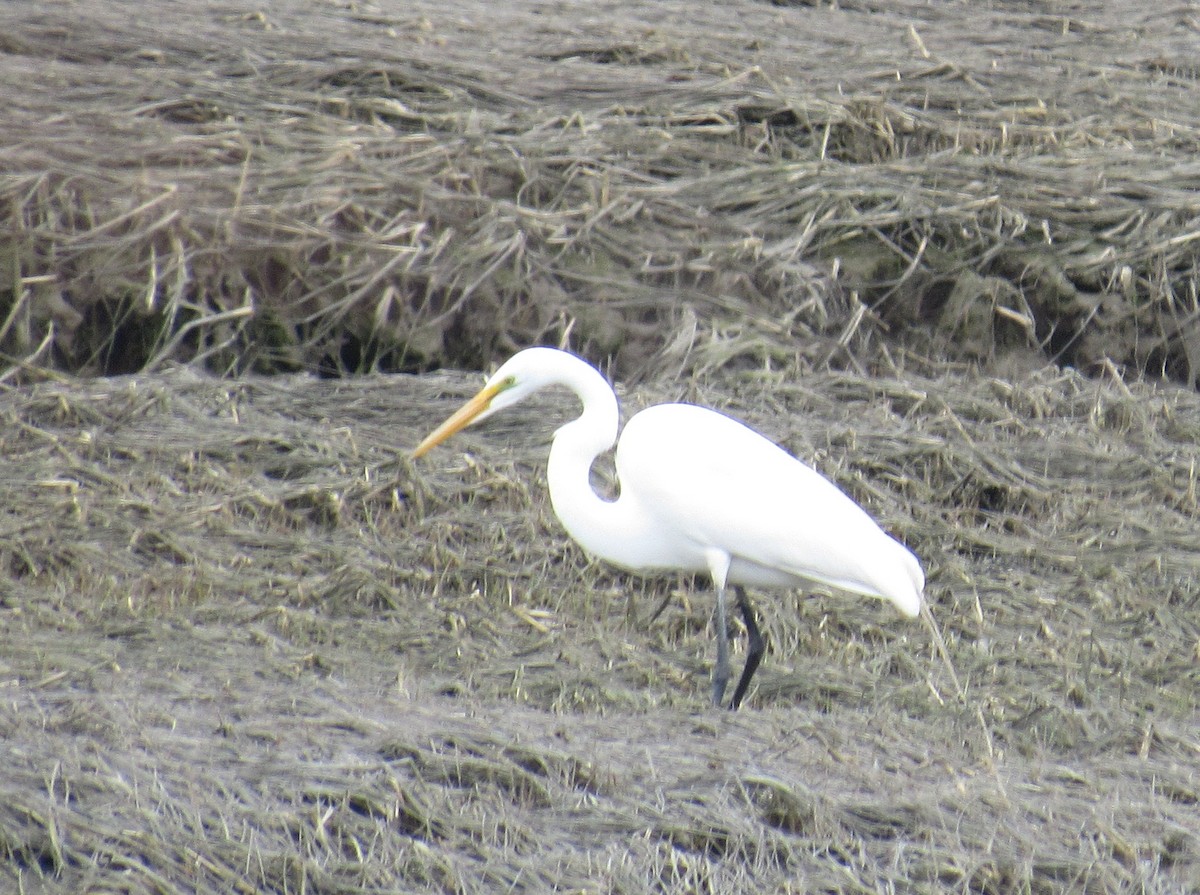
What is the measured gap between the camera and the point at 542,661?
16.0ft

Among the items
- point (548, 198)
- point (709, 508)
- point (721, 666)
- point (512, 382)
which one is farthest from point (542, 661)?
point (548, 198)

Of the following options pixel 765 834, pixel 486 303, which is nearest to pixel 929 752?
pixel 765 834

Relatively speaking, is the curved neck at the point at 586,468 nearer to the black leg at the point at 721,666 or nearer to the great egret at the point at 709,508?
the great egret at the point at 709,508

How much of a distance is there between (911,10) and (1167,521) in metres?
5.57

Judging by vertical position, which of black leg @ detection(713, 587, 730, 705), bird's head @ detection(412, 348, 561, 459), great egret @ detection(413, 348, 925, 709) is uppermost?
bird's head @ detection(412, 348, 561, 459)

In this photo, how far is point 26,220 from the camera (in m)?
7.15

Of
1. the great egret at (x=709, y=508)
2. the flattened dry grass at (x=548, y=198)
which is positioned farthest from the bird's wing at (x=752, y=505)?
the flattened dry grass at (x=548, y=198)

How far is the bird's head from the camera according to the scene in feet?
16.0

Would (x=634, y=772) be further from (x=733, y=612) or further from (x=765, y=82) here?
(x=765, y=82)

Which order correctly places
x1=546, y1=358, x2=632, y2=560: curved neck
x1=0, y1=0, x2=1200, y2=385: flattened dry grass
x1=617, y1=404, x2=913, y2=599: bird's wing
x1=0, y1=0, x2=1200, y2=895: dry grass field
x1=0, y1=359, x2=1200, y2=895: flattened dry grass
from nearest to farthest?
x1=0, y1=359, x2=1200, y2=895: flattened dry grass < x1=0, y1=0, x2=1200, y2=895: dry grass field < x1=617, y1=404, x2=913, y2=599: bird's wing < x1=546, y1=358, x2=632, y2=560: curved neck < x1=0, y1=0, x2=1200, y2=385: flattened dry grass

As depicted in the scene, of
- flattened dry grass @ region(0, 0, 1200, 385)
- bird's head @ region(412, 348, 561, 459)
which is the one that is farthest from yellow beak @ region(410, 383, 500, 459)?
flattened dry grass @ region(0, 0, 1200, 385)

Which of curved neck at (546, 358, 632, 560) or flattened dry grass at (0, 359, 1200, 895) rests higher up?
curved neck at (546, 358, 632, 560)

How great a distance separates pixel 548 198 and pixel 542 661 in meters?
3.47

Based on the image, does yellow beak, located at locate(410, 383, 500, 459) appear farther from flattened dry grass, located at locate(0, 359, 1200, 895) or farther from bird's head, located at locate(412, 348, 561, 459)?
flattened dry grass, located at locate(0, 359, 1200, 895)
